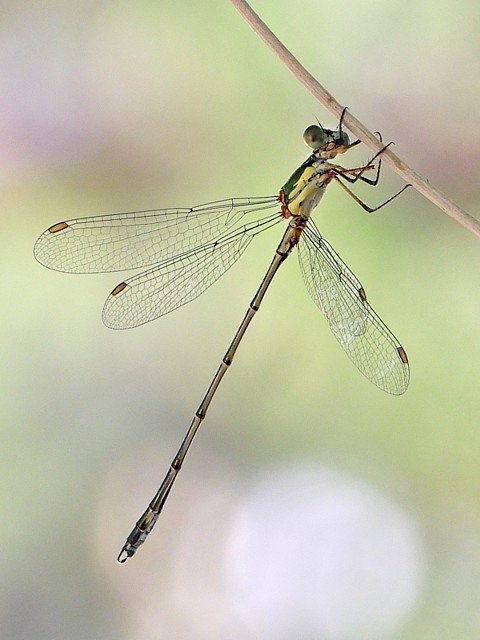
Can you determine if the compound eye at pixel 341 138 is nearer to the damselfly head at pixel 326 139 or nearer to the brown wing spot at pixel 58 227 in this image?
the damselfly head at pixel 326 139

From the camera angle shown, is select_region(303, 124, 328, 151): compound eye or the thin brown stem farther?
select_region(303, 124, 328, 151): compound eye

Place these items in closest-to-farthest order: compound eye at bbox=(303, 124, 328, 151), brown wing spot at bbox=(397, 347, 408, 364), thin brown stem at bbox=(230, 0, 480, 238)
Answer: thin brown stem at bbox=(230, 0, 480, 238)
compound eye at bbox=(303, 124, 328, 151)
brown wing spot at bbox=(397, 347, 408, 364)

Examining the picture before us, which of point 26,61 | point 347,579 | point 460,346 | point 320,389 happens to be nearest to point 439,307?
point 460,346

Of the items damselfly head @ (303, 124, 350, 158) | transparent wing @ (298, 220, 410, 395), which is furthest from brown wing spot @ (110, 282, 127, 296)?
damselfly head @ (303, 124, 350, 158)

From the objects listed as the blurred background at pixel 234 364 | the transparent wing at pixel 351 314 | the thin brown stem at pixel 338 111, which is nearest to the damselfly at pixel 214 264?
the transparent wing at pixel 351 314

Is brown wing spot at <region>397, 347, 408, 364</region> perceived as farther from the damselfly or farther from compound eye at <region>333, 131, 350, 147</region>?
compound eye at <region>333, 131, 350, 147</region>

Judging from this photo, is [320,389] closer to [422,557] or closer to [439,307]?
[439,307]

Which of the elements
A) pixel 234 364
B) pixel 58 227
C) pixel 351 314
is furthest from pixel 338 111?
pixel 234 364
